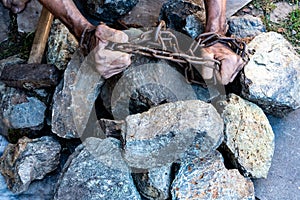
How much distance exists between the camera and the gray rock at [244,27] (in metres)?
2.29

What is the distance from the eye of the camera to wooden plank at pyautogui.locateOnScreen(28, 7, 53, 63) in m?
2.26

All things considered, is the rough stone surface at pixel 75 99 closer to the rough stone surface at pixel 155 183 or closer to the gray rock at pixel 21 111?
the gray rock at pixel 21 111

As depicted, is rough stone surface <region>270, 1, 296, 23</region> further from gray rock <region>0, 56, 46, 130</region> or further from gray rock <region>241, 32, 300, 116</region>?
gray rock <region>0, 56, 46, 130</region>

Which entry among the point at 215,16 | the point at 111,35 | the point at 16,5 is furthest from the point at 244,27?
the point at 16,5

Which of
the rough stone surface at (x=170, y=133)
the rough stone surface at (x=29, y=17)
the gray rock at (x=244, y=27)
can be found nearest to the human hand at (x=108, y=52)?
the rough stone surface at (x=170, y=133)

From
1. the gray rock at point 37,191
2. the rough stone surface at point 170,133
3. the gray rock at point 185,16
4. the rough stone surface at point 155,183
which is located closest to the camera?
the rough stone surface at point 170,133

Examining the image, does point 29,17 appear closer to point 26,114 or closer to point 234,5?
point 26,114

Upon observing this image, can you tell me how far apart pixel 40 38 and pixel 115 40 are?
0.62m

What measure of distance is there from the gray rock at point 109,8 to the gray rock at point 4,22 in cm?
48

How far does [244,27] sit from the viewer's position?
7.59 feet

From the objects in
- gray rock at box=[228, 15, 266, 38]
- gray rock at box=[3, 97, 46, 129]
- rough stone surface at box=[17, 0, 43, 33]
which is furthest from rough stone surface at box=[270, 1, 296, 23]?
gray rock at box=[3, 97, 46, 129]

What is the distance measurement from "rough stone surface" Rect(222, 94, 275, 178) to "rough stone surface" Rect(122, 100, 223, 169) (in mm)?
139

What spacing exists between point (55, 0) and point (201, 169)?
37.1 inches

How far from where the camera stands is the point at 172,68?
1939 millimetres
